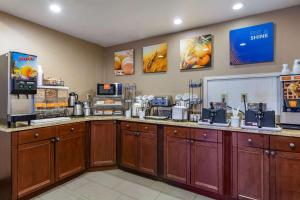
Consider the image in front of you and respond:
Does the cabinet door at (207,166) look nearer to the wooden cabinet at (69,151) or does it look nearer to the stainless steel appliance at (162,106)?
the stainless steel appliance at (162,106)

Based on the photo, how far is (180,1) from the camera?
7.42ft

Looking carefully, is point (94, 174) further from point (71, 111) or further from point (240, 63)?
point (240, 63)

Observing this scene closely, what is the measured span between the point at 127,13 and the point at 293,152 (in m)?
2.69

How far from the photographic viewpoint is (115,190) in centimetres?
254

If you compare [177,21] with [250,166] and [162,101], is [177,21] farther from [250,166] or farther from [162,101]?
[250,166]

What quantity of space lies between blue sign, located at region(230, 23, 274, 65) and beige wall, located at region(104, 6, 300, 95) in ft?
0.24

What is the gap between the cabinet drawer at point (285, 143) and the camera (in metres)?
1.84

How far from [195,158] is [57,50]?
9.93ft

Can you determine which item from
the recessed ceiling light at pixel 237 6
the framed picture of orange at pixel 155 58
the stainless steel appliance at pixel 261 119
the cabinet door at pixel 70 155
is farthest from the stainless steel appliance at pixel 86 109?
the recessed ceiling light at pixel 237 6

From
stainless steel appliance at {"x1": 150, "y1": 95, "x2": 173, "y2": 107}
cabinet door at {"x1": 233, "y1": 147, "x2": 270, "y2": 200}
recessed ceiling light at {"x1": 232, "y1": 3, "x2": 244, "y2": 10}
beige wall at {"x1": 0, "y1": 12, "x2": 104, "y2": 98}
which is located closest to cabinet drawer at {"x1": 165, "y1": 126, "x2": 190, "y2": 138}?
stainless steel appliance at {"x1": 150, "y1": 95, "x2": 173, "y2": 107}

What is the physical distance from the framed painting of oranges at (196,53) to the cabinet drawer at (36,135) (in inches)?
91.8

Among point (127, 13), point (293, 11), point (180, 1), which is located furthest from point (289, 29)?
point (127, 13)

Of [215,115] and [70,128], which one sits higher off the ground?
[215,115]

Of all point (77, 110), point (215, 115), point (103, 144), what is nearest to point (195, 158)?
point (215, 115)
